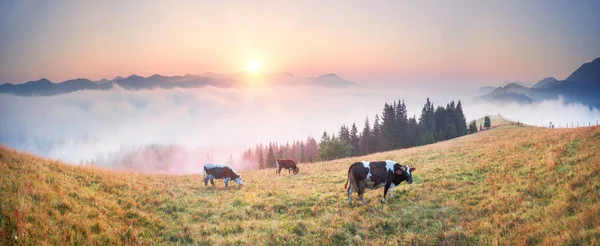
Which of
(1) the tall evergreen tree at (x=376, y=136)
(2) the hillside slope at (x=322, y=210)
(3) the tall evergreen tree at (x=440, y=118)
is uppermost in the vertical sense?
(3) the tall evergreen tree at (x=440, y=118)

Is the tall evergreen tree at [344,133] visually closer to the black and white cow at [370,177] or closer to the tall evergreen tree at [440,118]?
the tall evergreen tree at [440,118]

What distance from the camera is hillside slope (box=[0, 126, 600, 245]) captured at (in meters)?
8.61

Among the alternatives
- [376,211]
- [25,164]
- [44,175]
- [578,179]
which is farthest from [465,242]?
[25,164]

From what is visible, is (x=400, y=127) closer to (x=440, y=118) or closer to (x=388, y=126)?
(x=388, y=126)

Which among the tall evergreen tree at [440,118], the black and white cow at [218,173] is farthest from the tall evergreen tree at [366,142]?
the black and white cow at [218,173]

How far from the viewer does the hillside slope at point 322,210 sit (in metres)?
8.61

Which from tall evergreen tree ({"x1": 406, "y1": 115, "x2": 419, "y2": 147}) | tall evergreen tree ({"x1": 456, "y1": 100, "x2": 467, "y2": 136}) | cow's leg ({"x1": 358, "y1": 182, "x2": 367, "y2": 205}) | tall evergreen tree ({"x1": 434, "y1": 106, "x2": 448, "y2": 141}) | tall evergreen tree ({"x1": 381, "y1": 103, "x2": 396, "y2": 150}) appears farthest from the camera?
tall evergreen tree ({"x1": 434, "y1": 106, "x2": 448, "y2": 141})

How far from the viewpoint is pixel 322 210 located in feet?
43.1

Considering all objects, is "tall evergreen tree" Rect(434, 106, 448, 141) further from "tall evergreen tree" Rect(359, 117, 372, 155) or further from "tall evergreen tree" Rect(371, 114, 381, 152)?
"tall evergreen tree" Rect(359, 117, 372, 155)

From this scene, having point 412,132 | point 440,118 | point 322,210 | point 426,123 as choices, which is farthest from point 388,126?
point 322,210

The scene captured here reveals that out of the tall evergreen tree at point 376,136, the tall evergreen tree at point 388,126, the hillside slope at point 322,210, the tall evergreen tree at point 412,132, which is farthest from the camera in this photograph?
the tall evergreen tree at point 412,132

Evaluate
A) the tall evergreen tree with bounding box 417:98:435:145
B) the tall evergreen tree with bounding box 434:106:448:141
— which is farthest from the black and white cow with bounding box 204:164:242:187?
the tall evergreen tree with bounding box 434:106:448:141

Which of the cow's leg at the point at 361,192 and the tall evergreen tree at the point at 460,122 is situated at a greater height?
the tall evergreen tree at the point at 460,122

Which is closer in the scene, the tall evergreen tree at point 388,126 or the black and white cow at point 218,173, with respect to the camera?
the black and white cow at point 218,173
